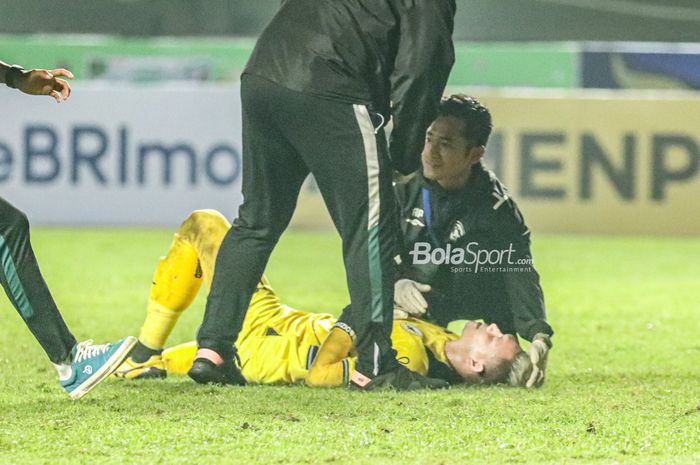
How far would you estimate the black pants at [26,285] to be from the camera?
5.28 metres

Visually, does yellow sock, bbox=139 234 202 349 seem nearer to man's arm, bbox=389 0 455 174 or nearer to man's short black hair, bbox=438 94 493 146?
man's arm, bbox=389 0 455 174

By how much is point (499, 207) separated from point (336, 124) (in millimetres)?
984

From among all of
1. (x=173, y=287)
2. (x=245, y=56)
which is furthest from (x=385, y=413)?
(x=245, y=56)

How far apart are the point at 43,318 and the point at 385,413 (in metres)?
1.26

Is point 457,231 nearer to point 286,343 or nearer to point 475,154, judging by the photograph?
point 475,154

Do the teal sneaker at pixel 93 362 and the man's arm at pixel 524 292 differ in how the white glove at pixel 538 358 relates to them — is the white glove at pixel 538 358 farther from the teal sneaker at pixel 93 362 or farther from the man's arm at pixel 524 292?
the teal sneaker at pixel 93 362

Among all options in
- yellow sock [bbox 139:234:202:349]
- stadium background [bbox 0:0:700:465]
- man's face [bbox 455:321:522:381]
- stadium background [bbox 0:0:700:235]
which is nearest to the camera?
stadium background [bbox 0:0:700:465]

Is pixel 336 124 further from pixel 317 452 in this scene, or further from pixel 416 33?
pixel 317 452

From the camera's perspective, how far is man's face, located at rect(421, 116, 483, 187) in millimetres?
6309

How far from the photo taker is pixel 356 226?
18.6 ft

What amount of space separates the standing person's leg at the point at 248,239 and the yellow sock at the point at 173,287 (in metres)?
0.35

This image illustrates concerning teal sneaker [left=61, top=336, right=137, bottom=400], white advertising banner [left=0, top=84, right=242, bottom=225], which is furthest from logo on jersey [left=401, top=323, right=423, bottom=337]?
white advertising banner [left=0, top=84, right=242, bottom=225]

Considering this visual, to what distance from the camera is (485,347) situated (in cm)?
595

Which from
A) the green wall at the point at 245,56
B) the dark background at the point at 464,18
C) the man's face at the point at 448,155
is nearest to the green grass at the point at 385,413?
the man's face at the point at 448,155
